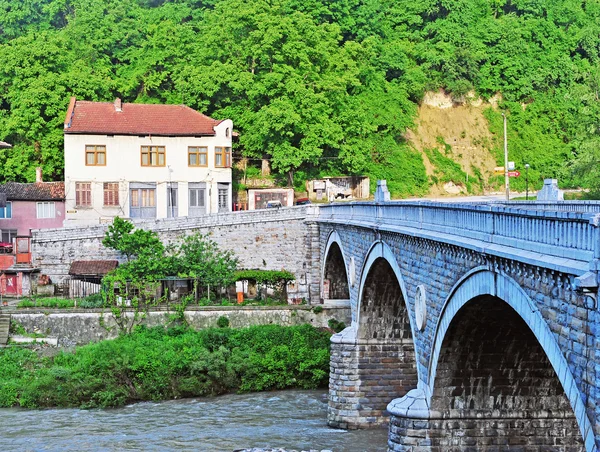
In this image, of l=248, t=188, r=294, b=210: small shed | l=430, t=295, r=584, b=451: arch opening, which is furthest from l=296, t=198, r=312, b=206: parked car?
l=430, t=295, r=584, b=451: arch opening

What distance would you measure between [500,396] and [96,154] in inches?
1343

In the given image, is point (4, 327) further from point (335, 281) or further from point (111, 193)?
point (111, 193)

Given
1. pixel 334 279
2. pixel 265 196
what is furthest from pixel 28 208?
pixel 334 279

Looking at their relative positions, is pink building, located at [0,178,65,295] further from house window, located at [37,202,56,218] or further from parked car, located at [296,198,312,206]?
parked car, located at [296,198,312,206]

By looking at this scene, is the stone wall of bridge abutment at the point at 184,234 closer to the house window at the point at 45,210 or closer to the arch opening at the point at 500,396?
the house window at the point at 45,210

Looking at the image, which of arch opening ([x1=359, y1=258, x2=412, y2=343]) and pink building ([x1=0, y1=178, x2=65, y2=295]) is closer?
arch opening ([x1=359, y1=258, x2=412, y2=343])

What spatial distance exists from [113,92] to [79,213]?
11.9 metres

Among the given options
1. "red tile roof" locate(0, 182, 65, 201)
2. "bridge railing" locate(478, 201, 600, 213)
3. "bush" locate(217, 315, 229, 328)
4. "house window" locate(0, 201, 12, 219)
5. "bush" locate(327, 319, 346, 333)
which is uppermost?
"red tile roof" locate(0, 182, 65, 201)

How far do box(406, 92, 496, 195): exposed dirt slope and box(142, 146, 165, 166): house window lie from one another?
793 inches

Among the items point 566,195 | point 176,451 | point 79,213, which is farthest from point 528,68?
point 176,451

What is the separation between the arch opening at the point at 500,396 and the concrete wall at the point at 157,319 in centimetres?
1906

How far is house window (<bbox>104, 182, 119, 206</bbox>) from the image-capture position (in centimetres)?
5050

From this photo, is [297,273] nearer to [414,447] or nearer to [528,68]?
[414,447]

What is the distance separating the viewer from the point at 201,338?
36.6 metres
